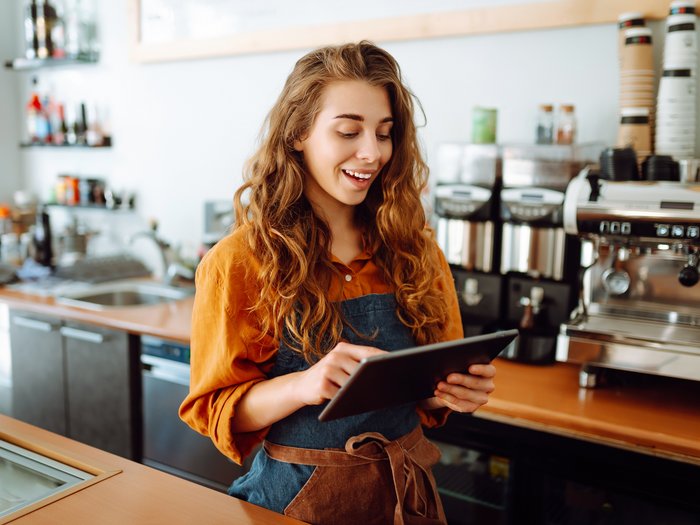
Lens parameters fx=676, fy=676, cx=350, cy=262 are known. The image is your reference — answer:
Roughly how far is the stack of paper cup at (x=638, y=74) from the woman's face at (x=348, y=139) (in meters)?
1.04

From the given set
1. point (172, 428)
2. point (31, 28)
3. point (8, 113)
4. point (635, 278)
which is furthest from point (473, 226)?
point (8, 113)

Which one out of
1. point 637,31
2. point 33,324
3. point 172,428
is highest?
point 637,31

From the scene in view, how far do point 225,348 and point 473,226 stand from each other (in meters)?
1.09

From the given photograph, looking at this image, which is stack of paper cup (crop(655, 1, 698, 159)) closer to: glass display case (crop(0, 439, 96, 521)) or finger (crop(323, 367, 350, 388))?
finger (crop(323, 367, 350, 388))

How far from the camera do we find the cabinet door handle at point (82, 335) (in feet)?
8.38

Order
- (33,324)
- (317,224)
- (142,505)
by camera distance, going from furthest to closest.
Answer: (33,324), (317,224), (142,505)

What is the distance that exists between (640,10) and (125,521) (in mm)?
2007

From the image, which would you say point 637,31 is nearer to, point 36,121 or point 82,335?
point 82,335

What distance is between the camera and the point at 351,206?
1.48 meters

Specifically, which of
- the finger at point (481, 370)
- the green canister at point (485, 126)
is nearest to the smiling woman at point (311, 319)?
the finger at point (481, 370)

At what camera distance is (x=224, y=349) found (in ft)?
4.15

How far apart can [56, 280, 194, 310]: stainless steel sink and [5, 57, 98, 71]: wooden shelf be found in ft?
3.99

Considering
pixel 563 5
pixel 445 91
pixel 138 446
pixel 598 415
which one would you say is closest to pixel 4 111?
pixel 138 446

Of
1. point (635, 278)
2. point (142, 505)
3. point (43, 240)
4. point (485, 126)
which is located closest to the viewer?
point (142, 505)
